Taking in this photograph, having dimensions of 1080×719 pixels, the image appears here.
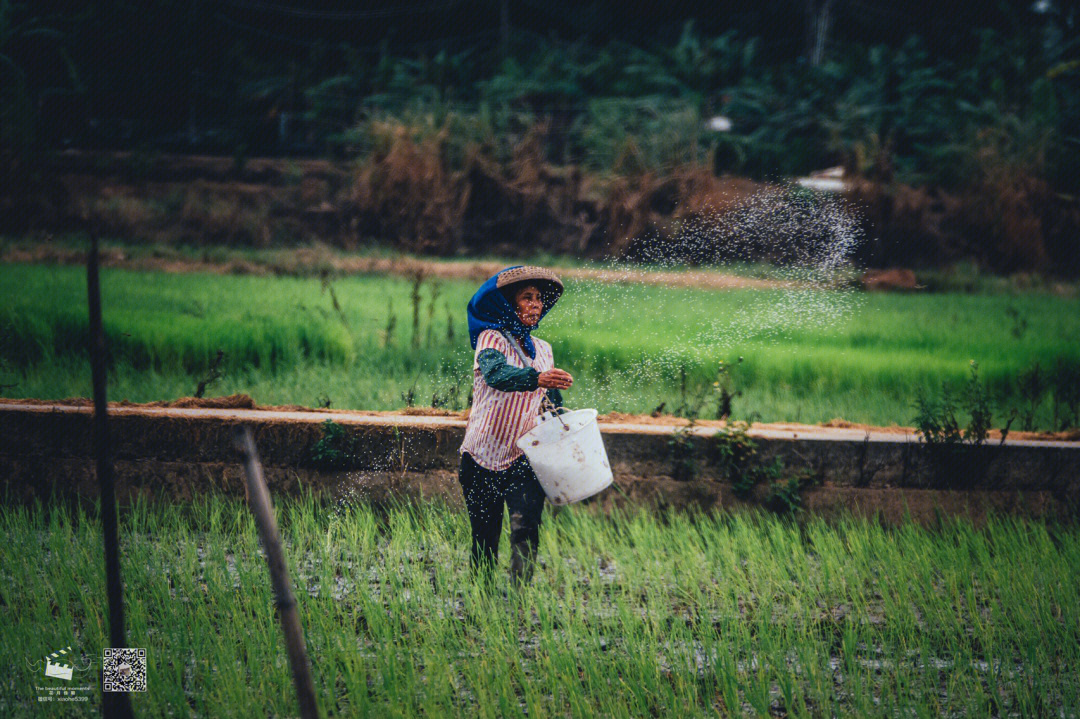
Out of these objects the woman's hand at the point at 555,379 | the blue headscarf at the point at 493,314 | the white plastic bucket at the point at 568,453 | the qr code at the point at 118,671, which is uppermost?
the blue headscarf at the point at 493,314

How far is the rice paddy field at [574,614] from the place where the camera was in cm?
300

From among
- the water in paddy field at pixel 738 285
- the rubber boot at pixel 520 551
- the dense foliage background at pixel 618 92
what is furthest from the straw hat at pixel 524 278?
the dense foliage background at pixel 618 92

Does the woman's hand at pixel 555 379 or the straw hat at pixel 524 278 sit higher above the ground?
the straw hat at pixel 524 278

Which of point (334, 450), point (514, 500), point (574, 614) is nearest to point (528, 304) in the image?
point (514, 500)

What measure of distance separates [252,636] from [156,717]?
0.52m

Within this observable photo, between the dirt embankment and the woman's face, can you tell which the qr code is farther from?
the dirt embankment

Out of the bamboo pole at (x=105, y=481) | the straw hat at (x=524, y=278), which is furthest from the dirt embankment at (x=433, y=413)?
the bamboo pole at (x=105, y=481)

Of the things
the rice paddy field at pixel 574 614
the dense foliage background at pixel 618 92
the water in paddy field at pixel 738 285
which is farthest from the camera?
the dense foliage background at pixel 618 92

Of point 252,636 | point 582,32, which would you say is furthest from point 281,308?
point 582,32

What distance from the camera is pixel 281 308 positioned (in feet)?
26.9

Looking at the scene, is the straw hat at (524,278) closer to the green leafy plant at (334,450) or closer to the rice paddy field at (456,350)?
the green leafy plant at (334,450)

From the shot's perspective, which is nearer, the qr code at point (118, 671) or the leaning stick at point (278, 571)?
the leaning stick at point (278, 571)

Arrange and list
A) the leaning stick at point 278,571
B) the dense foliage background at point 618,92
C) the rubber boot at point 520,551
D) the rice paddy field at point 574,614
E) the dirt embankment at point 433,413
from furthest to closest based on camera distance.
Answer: the dense foliage background at point 618,92 < the dirt embankment at point 433,413 < the rubber boot at point 520,551 < the rice paddy field at point 574,614 < the leaning stick at point 278,571

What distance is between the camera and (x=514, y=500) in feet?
12.4
